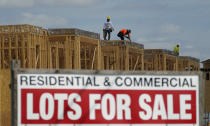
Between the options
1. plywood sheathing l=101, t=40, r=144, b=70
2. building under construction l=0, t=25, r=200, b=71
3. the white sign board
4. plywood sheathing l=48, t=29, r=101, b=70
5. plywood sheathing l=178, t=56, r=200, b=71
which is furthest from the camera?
plywood sheathing l=178, t=56, r=200, b=71

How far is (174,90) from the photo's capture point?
5180 mm

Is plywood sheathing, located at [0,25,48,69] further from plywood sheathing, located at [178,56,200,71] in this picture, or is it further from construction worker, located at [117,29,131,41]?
plywood sheathing, located at [178,56,200,71]

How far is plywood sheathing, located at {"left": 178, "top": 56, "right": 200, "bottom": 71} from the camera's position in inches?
1807

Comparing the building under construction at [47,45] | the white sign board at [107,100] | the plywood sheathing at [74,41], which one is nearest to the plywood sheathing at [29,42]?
the building under construction at [47,45]

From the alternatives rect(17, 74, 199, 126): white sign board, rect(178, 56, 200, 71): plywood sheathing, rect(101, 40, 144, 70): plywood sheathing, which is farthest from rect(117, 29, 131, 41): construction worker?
rect(17, 74, 199, 126): white sign board

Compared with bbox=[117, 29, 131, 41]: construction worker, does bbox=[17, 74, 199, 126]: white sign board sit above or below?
below

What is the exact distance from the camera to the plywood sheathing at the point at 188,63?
45.9 m

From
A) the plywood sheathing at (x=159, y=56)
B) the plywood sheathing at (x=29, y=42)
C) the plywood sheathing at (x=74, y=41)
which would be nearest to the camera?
the plywood sheathing at (x=29, y=42)

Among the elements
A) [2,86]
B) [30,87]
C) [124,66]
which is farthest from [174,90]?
[124,66]

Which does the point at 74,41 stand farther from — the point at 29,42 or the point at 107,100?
the point at 107,100

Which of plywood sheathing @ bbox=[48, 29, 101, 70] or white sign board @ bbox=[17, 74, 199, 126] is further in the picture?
plywood sheathing @ bbox=[48, 29, 101, 70]

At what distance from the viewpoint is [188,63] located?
47.3 meters

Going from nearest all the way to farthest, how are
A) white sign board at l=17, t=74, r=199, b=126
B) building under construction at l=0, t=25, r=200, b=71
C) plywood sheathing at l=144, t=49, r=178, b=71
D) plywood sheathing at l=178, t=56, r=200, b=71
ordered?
1. white sign board at l=17, t=74, r=199, b=126
2. building under construction at l=0, t=25, r=200, b=71
3. plywood sheathing at l=144, t=49, r=178, b=71
4. plywood sheathing at l=178, t=56, r=200, b=71

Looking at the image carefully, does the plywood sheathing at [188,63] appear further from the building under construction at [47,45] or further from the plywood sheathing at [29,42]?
the plywood sheathing at [29,42]
